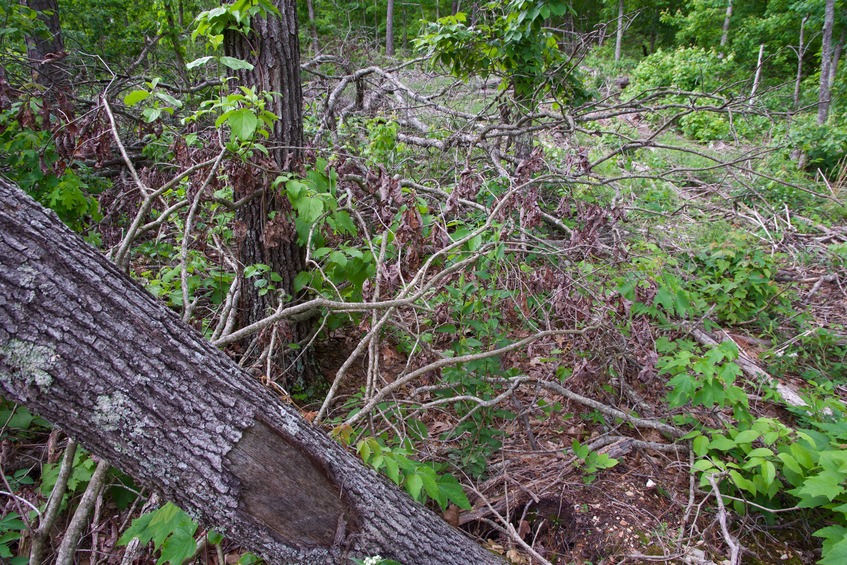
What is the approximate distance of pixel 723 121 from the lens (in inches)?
421

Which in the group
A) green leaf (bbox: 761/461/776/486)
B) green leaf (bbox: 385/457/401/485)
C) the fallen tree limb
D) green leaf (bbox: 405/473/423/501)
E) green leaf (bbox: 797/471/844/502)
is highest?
green leaf (bbox: 385/457/401/485)

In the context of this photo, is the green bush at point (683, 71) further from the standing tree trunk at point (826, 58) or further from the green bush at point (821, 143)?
the green bush at point (821, 143)

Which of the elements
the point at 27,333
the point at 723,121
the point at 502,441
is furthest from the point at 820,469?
the point at 723,121

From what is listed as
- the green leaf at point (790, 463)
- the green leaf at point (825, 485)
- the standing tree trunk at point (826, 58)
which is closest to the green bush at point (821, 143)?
the standing tree trunk at point (826, 58)

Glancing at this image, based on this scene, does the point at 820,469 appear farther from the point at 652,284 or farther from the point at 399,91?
the point at 399,91

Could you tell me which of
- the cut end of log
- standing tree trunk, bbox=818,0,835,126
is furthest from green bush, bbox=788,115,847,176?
the cut end of log

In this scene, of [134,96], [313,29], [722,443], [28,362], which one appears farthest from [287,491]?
[313,29]

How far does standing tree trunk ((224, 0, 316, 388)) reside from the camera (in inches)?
103

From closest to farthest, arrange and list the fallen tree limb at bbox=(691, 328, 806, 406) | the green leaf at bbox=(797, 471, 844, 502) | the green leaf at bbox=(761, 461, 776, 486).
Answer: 1. the green leaf at bbox=(797, 471, 844, 502)
2. the green leaf at bbox=(761, 461, 776, 486)
3. the fallen tree limb at bbox=(691, 328, 806, 406)

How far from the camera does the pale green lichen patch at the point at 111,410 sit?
120 centimetres

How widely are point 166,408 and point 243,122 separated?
1350 millimetres

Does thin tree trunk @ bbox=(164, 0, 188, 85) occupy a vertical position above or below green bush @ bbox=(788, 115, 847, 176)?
above

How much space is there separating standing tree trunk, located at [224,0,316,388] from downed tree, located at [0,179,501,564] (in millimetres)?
1219

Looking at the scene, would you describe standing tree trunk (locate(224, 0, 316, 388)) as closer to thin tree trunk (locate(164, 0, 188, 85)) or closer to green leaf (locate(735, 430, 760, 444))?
green leaf (locate(735, 430, 760, 444))
